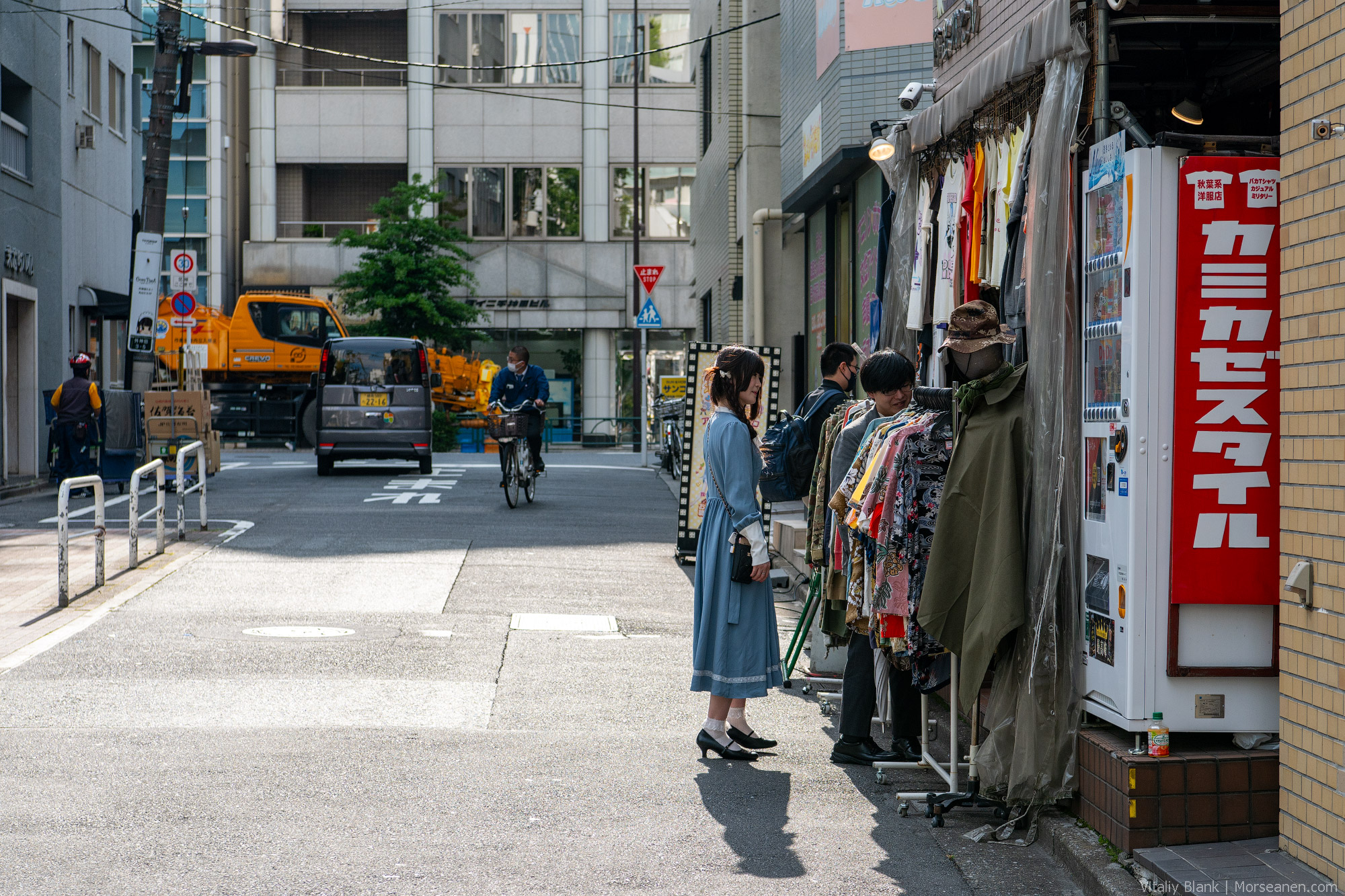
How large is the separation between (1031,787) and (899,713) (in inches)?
46.7

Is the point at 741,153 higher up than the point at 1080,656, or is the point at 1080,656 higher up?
the point at 741,153

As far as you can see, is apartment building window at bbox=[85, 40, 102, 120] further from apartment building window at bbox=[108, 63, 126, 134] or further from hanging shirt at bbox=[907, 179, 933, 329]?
hanging shirt at bbox=[907, 179, 933, 329]

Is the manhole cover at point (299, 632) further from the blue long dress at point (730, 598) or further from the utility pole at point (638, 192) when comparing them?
the utility pole at point (638, 192)

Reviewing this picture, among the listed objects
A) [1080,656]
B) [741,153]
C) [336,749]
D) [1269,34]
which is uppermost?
[741,153]

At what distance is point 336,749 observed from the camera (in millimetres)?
6348

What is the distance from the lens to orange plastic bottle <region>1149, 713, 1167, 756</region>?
4.72 meters

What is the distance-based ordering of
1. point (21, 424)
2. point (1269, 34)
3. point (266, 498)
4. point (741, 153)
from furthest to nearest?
point (21, 424)
point (741, 153)
point (266, 498)
point (1269, 34)

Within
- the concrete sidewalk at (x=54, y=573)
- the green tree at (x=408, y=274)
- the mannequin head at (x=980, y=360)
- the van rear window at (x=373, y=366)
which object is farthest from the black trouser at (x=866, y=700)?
the green tree at (x=408, y=274)

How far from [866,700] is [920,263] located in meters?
2.59

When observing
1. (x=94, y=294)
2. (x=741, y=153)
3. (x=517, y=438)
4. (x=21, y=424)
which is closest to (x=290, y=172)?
(x=94, y=294)

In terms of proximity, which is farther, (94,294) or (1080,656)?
(94,294)

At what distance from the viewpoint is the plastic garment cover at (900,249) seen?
8.02m

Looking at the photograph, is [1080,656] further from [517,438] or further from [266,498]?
[266,498]

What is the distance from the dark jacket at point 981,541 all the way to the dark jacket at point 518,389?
11.8 metres
